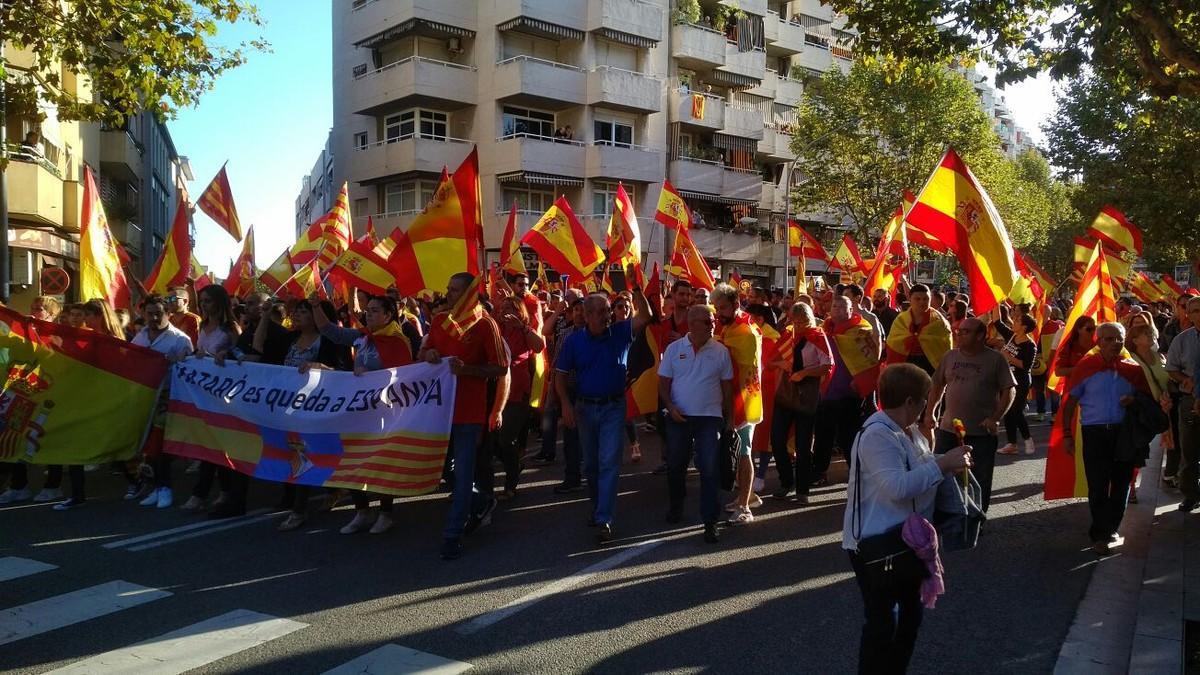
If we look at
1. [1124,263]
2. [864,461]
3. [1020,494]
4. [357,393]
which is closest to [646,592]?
[864,461]

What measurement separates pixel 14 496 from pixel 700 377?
19.4 feet

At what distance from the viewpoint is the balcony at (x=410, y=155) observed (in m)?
34.8

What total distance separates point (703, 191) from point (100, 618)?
125ft

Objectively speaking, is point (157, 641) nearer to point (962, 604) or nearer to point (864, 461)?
point (864, 461)

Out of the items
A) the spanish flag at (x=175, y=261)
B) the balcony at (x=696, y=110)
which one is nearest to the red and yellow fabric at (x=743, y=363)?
the spanish flag at (x=175, y=261)

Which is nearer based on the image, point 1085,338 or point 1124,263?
point 1085,338

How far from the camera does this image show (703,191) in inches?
1646

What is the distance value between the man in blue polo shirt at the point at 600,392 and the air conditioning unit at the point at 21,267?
65.0ft

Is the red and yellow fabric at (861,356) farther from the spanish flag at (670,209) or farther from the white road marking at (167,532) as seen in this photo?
the spanish flag at (670,209)

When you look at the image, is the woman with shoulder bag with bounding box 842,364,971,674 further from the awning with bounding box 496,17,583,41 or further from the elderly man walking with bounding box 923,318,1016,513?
the awning with bounding box 496,17,583,41

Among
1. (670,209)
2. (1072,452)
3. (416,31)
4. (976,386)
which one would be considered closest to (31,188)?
(670,209)

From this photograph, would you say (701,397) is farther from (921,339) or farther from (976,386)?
(921,339)

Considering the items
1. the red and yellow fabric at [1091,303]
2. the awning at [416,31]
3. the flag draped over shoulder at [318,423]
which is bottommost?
the flag draped over shoulder at [318,423]

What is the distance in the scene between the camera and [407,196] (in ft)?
119
